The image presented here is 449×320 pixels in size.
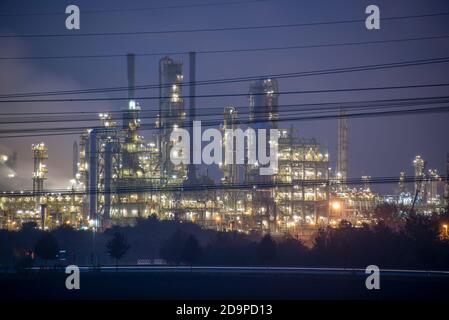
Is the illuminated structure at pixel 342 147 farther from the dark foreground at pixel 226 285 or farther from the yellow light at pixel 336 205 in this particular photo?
the dark foreground at pixel 226 285

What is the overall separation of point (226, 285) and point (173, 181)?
18580 mm

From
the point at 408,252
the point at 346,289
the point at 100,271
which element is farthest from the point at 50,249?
the point at 408,252

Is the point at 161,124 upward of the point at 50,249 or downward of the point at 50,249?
upward

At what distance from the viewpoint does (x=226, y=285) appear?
17.3 meters

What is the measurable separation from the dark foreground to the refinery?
15.5m

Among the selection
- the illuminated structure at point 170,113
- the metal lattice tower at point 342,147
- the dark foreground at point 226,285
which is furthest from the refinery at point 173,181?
the dark foreground at point 226,285

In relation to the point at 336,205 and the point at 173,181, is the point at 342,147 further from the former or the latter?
the point at 173,181

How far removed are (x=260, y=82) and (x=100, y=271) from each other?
20153 millimetres

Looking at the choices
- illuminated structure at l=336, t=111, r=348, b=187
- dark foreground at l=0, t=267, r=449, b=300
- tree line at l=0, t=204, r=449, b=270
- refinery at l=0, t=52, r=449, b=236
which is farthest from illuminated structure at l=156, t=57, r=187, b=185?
dark foreground at l=0, t=267, r=449, b=300

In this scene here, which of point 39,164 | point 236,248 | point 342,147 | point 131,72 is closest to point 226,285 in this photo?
point 236,248

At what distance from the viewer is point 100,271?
1858 centimetres

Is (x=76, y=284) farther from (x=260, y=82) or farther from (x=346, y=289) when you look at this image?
(x=260, y=82)

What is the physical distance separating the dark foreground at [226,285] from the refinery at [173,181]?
15.5 m

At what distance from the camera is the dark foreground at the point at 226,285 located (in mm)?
16547
